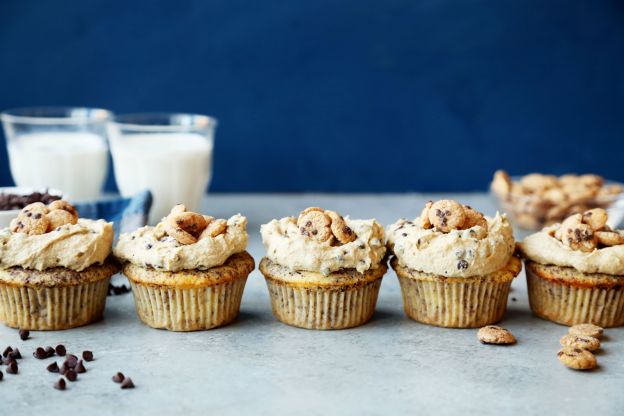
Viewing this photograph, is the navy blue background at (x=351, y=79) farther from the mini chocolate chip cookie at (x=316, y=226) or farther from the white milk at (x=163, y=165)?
the mini chocolate chip cookie at (x=316, y=226)

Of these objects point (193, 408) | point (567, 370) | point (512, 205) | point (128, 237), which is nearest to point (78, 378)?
point (193, 408)

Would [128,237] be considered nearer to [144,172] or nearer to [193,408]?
[193,408]

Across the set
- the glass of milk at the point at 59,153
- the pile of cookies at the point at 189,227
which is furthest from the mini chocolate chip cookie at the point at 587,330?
the glass of milk at the point at 59,153

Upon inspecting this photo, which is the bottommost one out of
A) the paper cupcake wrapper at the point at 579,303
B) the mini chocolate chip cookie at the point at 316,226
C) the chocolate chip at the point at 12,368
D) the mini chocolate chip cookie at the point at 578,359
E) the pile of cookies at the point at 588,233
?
the chocolate chip at the point at 12,368

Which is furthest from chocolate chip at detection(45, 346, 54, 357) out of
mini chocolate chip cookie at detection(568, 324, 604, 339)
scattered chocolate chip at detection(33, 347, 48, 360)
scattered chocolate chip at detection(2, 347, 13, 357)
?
mini chocolate chip cookie at detection(568, 324, 604, 339)

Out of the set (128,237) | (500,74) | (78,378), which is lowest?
(78,378)

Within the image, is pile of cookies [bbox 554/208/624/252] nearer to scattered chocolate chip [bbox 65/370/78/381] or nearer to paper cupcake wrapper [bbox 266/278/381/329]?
paper cupcake wrapper [bbox 266/278/381/329]
